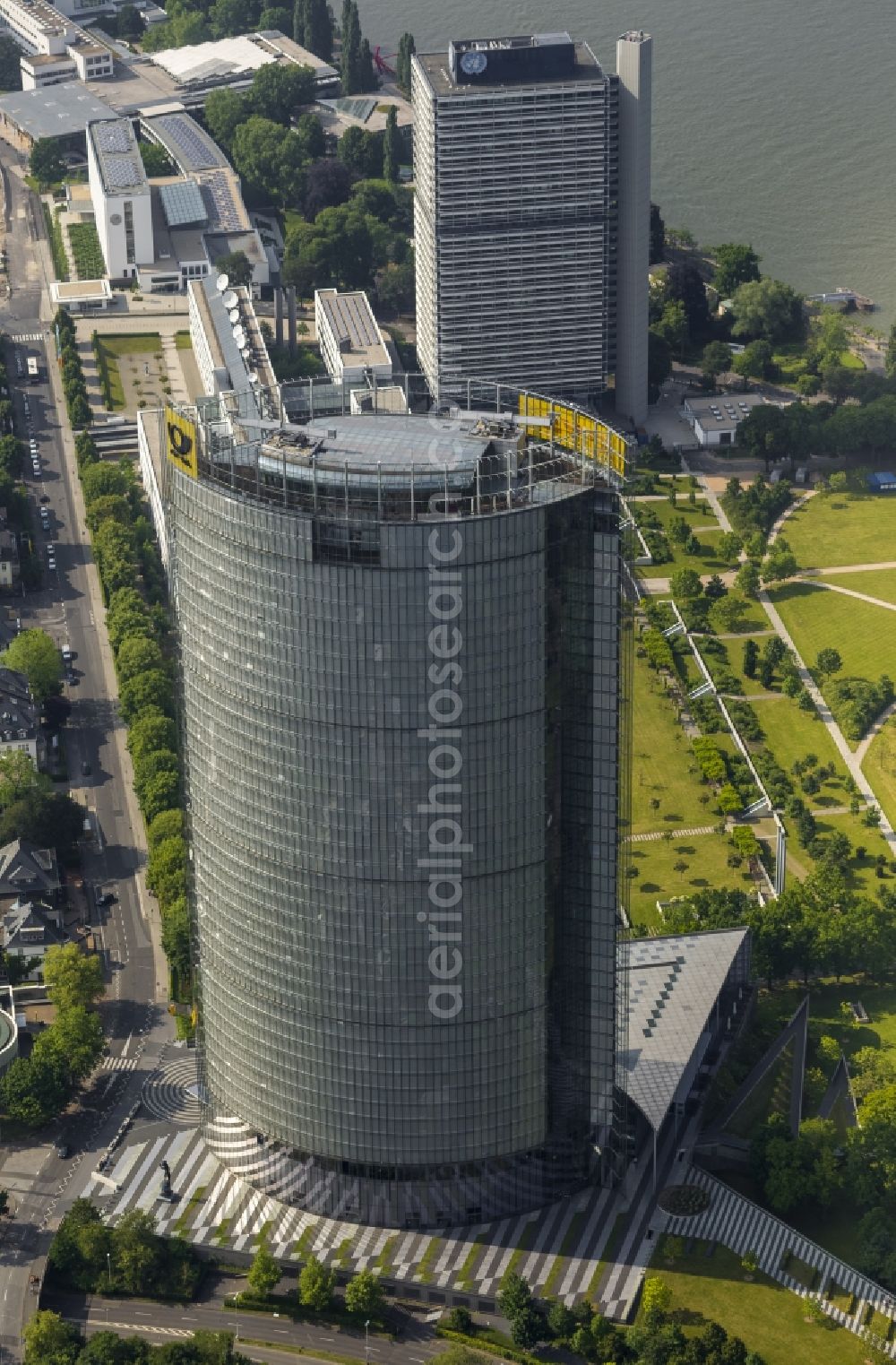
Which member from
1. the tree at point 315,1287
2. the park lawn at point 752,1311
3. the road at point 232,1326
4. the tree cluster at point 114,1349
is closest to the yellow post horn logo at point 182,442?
the tree at point 315,1287

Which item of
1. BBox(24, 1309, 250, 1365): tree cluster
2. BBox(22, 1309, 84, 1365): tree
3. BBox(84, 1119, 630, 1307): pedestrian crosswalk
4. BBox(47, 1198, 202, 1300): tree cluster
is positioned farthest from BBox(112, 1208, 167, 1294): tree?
BBox(22, 1309, 84, 1365): tree

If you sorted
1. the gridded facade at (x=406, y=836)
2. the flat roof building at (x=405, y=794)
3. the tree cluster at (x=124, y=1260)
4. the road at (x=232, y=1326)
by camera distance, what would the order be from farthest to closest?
1. the tree cluster at (x=124, y=1260)
2. the road at (x=232, y=1326)
3. the gridded facade at (x=406, y=836)
4. the flat roof building at (x=405, y=794)

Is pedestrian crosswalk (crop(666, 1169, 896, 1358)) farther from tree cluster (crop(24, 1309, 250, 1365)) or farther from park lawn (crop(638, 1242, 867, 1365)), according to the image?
tree cluster (crop(24, 1309, 250, 1365))

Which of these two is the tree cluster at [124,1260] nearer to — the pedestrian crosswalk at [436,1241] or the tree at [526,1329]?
the pedestrian crosswalk at [436,1241]

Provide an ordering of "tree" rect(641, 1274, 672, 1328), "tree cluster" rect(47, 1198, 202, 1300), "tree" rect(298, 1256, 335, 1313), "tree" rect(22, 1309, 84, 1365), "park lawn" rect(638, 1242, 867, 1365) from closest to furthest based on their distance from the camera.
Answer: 1. "tree" rect(22, 1309, 84, 1365)
2. "park lawn" rect(638, 1242, 867, 1365)
3. "tree" rect(641, 1274, 672, 1328)
4. "tree" rect(298, 1256, 335, 1313)
5. "tree cluster" rect(47, 1198, 202, 1300)

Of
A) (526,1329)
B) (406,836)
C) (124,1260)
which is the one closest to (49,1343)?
(124,1260)

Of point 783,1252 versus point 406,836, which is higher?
point 406,836

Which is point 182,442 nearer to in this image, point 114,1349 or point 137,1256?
point 137,1256
